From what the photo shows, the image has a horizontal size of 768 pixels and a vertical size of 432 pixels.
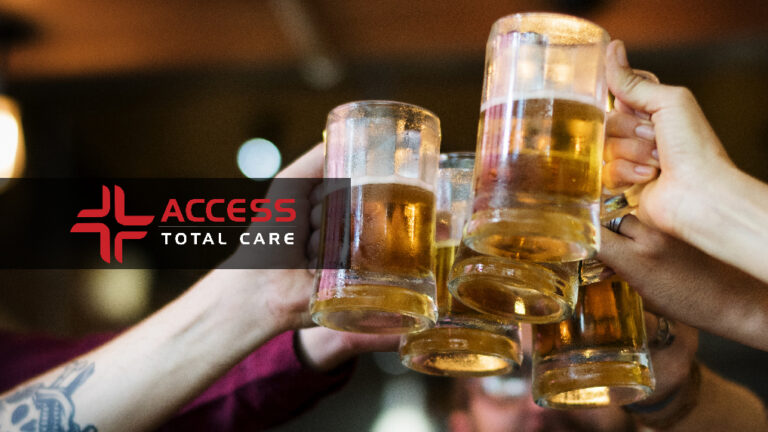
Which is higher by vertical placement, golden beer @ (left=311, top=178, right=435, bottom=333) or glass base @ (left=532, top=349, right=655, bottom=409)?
golden beer @ (left=311, top=178, right=435, bottom=333)

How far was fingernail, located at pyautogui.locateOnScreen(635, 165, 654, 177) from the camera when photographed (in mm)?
855

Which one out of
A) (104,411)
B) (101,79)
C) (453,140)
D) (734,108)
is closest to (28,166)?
(101,79)

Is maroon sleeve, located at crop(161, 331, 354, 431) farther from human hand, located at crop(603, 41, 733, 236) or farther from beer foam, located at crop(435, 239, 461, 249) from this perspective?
human hand, located at crop(603, 41, 733, 236)

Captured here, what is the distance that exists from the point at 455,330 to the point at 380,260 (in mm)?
194

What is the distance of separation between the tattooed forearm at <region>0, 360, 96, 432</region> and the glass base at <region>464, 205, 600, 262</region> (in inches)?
31.2

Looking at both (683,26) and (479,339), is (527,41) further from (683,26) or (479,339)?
(683,26)

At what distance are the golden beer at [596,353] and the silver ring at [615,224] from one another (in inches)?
3.4

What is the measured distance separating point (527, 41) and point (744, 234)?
0.35 m

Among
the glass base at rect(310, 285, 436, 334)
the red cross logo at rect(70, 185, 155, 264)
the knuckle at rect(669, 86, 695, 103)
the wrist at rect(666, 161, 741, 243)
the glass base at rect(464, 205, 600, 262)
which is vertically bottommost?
the glass base at rect(310, 285, 436, 334)

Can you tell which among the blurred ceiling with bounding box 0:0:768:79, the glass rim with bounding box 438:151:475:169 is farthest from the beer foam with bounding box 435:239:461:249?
the blurred ceiling with bounding box 0:0:768:79

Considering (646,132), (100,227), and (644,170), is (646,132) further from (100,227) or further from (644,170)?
(100,227)

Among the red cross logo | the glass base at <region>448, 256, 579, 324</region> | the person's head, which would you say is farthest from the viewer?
the red cross logo

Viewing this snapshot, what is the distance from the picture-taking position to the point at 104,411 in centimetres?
115

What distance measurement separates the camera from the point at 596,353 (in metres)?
0.89
